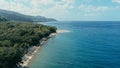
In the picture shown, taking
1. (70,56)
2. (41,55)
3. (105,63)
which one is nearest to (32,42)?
(41,55)

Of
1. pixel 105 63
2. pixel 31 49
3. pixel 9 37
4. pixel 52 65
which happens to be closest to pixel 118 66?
pixel 105 63

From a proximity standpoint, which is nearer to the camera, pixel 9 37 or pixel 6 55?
pixel 6 55

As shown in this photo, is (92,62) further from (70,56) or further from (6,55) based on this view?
(6,55)

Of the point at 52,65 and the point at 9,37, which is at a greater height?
the point at 9,37

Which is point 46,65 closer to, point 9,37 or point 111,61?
point 111,61

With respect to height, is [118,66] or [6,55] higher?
[6,55]

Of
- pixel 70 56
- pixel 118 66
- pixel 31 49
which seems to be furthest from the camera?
pixel 31 49

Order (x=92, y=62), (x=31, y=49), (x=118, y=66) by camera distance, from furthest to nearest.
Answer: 1. (x=31, y=49)
2. (x=92, y=62)
3. (x=118, y=66)

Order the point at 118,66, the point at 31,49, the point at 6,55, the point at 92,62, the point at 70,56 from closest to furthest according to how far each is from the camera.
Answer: the point at 6,55, the point at 118,66, the point at 92,62, the point at 70,56, the point at 31,49

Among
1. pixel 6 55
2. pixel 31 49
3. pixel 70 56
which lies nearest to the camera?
pixel 6 55
